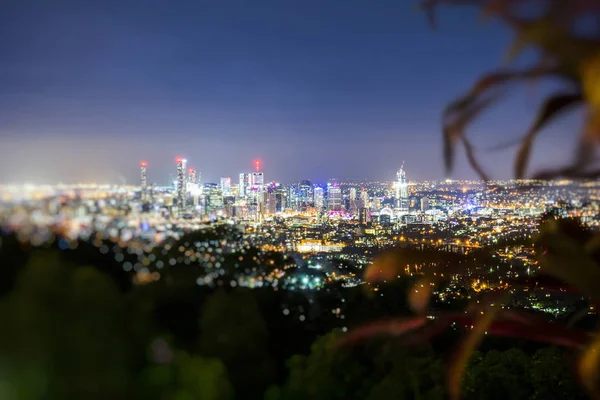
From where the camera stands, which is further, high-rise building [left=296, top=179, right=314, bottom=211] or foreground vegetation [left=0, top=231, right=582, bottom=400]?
high-rise building [left=296, top=179, right=314, bottom=211]

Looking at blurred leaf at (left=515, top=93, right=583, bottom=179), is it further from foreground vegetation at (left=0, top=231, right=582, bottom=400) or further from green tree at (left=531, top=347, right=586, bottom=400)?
green tree at (left=531, top=347, right=586, bottom=400)

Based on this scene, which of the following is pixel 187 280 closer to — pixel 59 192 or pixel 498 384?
pixel 59 192

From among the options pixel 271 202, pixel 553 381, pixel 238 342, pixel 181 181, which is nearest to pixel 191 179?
pixel 181 181

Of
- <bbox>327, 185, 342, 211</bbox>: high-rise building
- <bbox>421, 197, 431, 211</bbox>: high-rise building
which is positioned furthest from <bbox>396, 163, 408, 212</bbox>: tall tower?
<bbox>327, 185, 342, 211</bbox>: high-rise building

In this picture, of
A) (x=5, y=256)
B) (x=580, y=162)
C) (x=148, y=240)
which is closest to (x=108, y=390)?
(x=580, y=162)

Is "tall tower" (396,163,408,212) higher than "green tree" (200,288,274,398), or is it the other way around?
"tall tower" (396,163,408,212)

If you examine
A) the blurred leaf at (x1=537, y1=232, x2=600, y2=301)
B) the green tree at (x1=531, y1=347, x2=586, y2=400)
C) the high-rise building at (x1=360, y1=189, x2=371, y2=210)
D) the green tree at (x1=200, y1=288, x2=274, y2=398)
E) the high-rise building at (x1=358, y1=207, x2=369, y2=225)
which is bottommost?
the green tree at (x1=531, y1=347, x2=586, y2=400)

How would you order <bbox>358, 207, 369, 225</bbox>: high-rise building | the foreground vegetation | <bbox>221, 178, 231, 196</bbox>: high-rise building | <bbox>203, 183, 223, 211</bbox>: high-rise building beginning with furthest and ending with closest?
<bbox>221, 178, 231, 196</bbox>: high-rise building
<bbox>203, 183, 223, 211</bbox>: high-rise building
<bbox>358, 207, 369, 225</bbox>: high-rise building
the foreground vegetation
